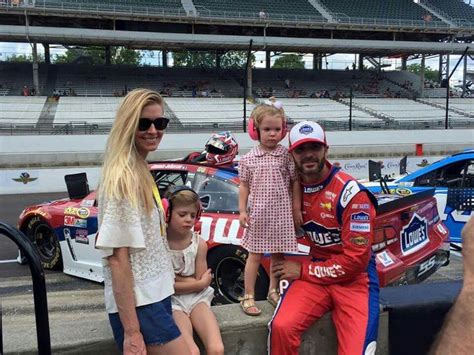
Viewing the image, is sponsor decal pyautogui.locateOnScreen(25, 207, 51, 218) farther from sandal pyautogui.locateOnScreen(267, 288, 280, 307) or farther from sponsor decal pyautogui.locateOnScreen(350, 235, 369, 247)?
sponsor decal pyautogui.locateOnScreen(350, 235, 369, 247)

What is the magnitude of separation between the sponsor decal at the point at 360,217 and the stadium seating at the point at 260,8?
110 ft

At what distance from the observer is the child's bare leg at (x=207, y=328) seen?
2416 millimetres

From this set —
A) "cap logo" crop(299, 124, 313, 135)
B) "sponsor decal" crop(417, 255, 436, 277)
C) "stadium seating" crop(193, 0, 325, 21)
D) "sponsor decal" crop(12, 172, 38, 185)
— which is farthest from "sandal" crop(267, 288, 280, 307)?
"stadium seating" crop(193, 0, 325, 21)

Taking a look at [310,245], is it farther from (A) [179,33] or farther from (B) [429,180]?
(A) [179,33]

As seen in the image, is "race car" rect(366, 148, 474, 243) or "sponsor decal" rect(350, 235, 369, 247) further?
"race car" rect(366, 148, 474, 243)

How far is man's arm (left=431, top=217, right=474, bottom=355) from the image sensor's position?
1095mm

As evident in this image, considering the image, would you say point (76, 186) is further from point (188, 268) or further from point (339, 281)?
point (339, 281)

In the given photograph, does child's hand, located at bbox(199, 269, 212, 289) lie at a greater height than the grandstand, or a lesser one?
lesser

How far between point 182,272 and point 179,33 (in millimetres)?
33021

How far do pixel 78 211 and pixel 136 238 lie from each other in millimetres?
3579

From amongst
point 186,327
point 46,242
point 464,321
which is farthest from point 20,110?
point 464,321

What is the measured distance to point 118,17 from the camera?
32.3 metres

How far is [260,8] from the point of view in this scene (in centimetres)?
3781

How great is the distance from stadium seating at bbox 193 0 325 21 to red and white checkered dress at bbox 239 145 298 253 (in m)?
32.9
